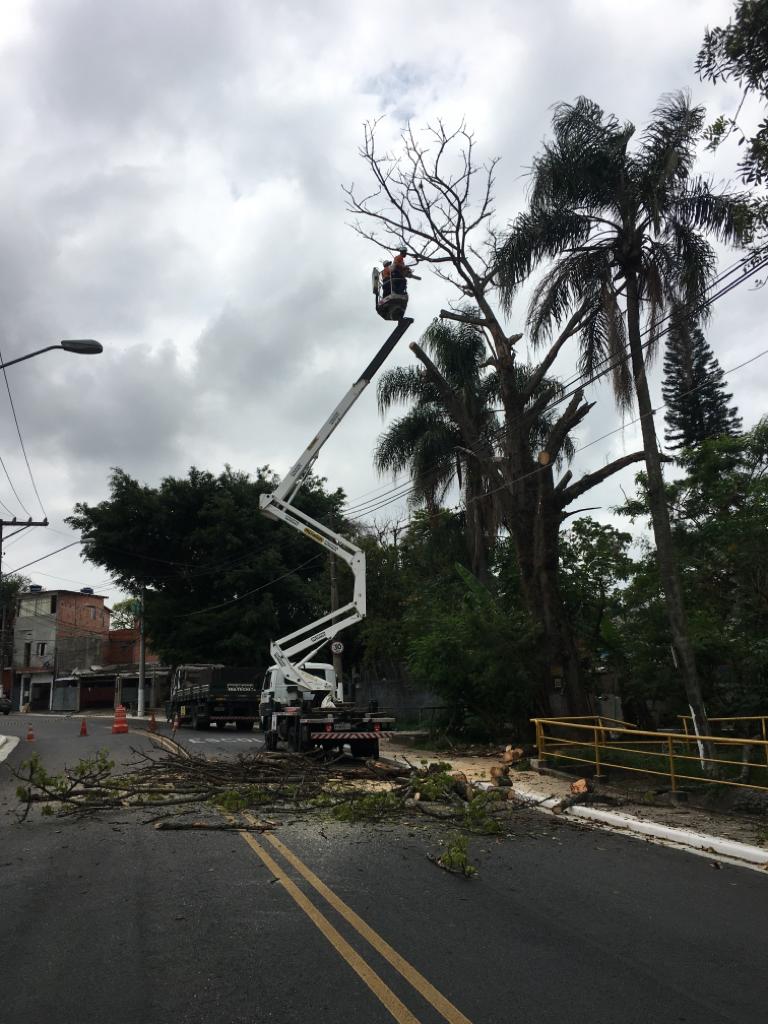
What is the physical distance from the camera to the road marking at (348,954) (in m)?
4.48

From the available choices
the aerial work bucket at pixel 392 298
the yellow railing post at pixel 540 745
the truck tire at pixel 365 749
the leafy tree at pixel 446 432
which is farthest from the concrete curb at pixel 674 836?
the leafy tree at pixel 446 432

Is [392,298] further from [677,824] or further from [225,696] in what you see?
[225,696]

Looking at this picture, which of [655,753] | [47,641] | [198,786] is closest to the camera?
[655,753]

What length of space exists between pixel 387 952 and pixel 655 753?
800cm

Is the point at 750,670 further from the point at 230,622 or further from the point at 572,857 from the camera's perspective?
the point at 230,622

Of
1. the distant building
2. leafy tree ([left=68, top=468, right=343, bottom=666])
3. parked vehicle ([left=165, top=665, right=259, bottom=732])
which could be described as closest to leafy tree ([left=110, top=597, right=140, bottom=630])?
the distant building

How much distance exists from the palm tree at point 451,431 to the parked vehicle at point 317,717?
11.0m

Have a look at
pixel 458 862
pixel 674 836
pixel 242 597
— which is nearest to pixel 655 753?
pixel 674 836

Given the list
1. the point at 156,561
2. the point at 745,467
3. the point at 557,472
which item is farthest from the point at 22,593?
the point at 745,467

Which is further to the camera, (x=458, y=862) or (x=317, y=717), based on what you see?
(x=317, y=717)

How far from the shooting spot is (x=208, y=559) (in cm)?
4616

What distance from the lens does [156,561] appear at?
47.2 m

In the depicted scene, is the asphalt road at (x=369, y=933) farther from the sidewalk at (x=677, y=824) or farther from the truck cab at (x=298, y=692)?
the truck cab at (x=298, y=692)

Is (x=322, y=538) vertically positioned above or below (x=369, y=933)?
above
